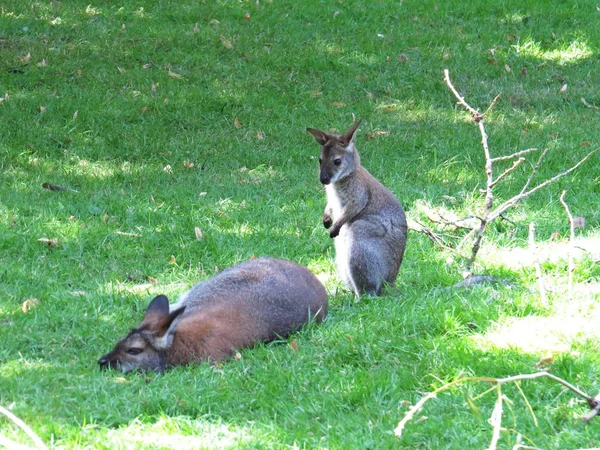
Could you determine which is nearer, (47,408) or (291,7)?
(47,408)

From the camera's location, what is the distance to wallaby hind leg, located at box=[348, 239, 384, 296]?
6691mm

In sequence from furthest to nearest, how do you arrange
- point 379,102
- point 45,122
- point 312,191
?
point 379,102, point 45,122, point 312,191

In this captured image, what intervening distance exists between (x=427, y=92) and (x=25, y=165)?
17.3ft

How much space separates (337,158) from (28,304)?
2547 millimetres

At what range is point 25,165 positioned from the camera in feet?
32.6

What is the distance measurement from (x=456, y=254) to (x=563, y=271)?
869mm

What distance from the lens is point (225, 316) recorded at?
5742 millimetres

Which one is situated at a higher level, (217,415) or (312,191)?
(217,415)

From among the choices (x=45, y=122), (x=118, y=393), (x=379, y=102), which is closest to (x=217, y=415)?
(x=118, y=393)

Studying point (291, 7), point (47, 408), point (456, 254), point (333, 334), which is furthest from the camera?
point (291, 7)

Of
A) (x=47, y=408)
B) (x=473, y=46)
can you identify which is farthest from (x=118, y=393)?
(x=473, y=46)

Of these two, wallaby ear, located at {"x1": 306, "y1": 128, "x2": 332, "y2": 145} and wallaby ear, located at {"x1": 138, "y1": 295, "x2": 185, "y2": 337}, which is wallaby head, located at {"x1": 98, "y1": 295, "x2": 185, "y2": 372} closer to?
wallaby ear, located at {"x1": 138, "y1": 295, "x2": 185, "y2": 337}

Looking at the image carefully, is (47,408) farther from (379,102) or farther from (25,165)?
(379,102)

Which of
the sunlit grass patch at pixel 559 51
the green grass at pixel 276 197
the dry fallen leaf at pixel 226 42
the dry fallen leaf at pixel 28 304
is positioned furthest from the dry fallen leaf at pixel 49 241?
the sunlit grass patch at pixel 559 51
